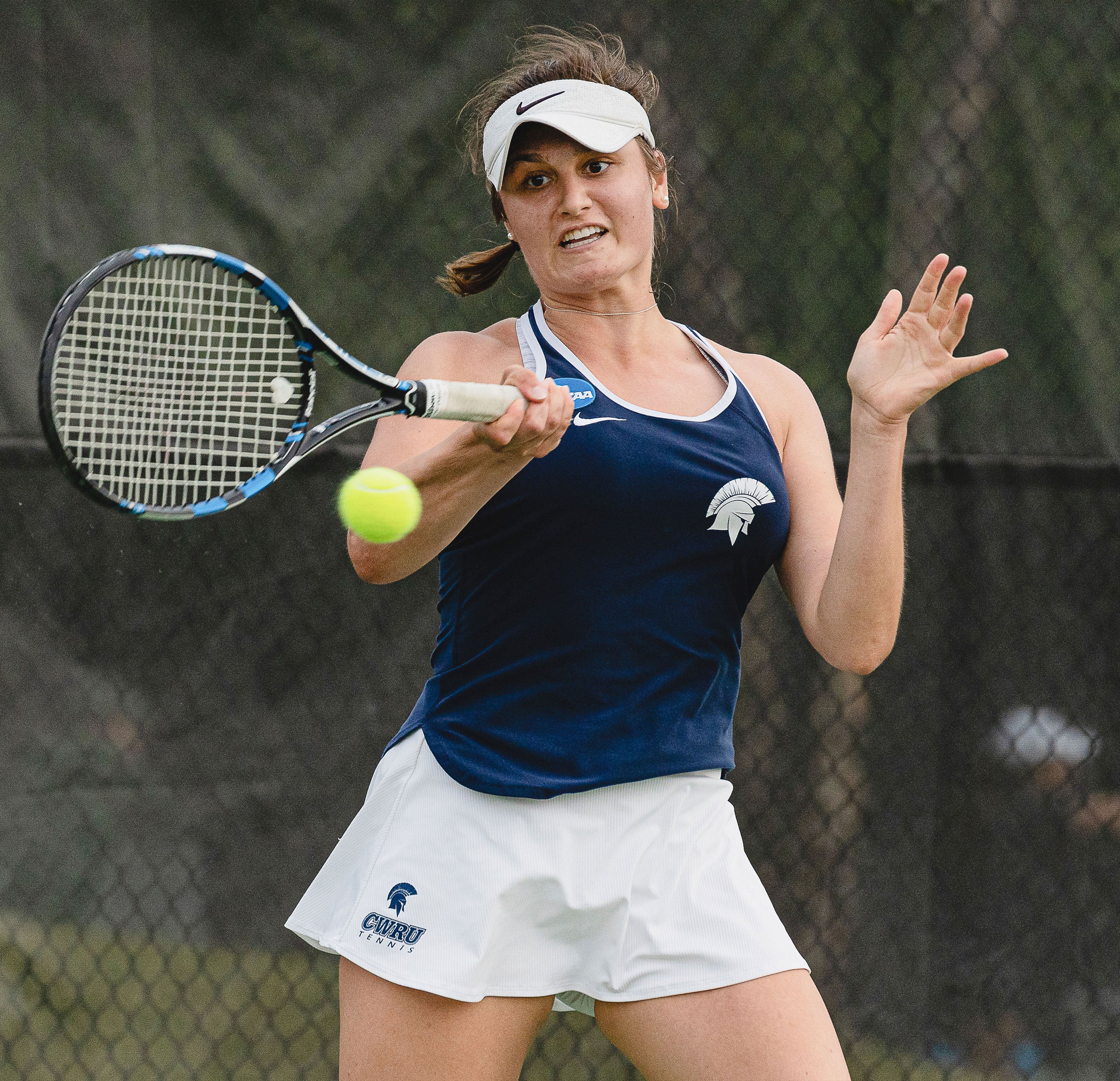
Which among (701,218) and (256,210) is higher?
(701,218)

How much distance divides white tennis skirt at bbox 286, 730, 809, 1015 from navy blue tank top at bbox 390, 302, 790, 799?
4 cm

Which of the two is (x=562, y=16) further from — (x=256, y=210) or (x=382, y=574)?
(x=382, y=574)

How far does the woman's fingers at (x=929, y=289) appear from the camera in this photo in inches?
59.7

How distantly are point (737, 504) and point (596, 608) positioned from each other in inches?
9.2

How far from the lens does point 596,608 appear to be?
1577 mm

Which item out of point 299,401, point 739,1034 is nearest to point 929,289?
point 299,401

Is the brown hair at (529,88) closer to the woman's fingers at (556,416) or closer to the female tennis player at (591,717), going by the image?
the female tennis player at (591,717)

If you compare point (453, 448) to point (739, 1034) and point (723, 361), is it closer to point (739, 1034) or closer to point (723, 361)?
point (723, 361)

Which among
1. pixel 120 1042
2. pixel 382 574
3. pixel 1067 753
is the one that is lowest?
pixel 120 1042

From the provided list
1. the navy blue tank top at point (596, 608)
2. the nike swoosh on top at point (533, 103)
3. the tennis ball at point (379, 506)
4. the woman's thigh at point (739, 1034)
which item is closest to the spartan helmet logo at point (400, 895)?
the navy blue tank top at point (596, 608)

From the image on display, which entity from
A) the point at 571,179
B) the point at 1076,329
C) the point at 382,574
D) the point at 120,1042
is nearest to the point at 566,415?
the point at 382,574

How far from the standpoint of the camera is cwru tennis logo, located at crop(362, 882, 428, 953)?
1.53m

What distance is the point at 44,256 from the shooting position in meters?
2.65

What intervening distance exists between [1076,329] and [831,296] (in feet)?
1.80
